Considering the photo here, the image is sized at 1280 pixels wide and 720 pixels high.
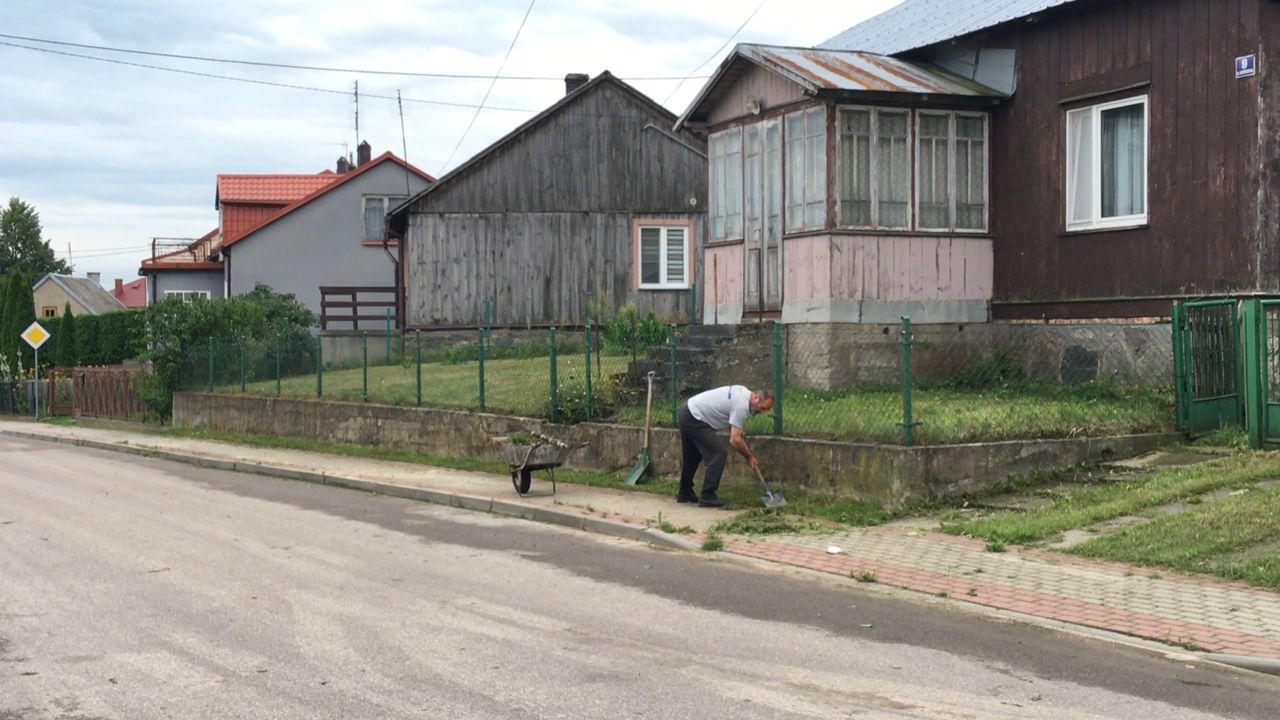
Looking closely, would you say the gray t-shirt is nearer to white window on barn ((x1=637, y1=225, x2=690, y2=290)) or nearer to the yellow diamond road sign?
white window on barn ((x1=637, y1=225, x2=690, y2=290))

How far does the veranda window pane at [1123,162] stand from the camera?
589 inches

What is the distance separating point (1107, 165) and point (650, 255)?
1702 cm

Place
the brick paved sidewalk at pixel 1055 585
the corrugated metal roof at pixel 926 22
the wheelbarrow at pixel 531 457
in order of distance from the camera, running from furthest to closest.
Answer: the corrugated metal roof at pixel 926 22
the wheelbarrow at pixel 531 457
the brick paved sidewalk at pixel 1055 585

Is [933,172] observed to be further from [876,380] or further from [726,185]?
[726,185]

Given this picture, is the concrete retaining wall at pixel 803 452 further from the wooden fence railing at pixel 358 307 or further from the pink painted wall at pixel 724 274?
the wooden fence railing at pixel 358 307

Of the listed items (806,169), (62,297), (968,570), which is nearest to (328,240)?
(806,169)

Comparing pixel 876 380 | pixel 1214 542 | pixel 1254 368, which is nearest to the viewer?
pixel 1214 542

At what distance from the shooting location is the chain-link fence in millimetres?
12836

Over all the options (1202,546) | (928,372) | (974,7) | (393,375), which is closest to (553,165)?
(393,375)

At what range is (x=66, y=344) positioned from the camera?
42906 millimetres

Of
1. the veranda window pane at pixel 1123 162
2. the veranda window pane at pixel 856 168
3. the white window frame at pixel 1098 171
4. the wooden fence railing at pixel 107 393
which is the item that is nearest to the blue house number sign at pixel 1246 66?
the white window frame at pixel 1098 171

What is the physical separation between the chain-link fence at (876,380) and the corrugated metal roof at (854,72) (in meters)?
2.96

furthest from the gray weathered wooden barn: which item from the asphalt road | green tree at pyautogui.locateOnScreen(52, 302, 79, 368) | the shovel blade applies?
the asphalt road

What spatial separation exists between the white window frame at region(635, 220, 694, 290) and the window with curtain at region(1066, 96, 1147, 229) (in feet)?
52.0
